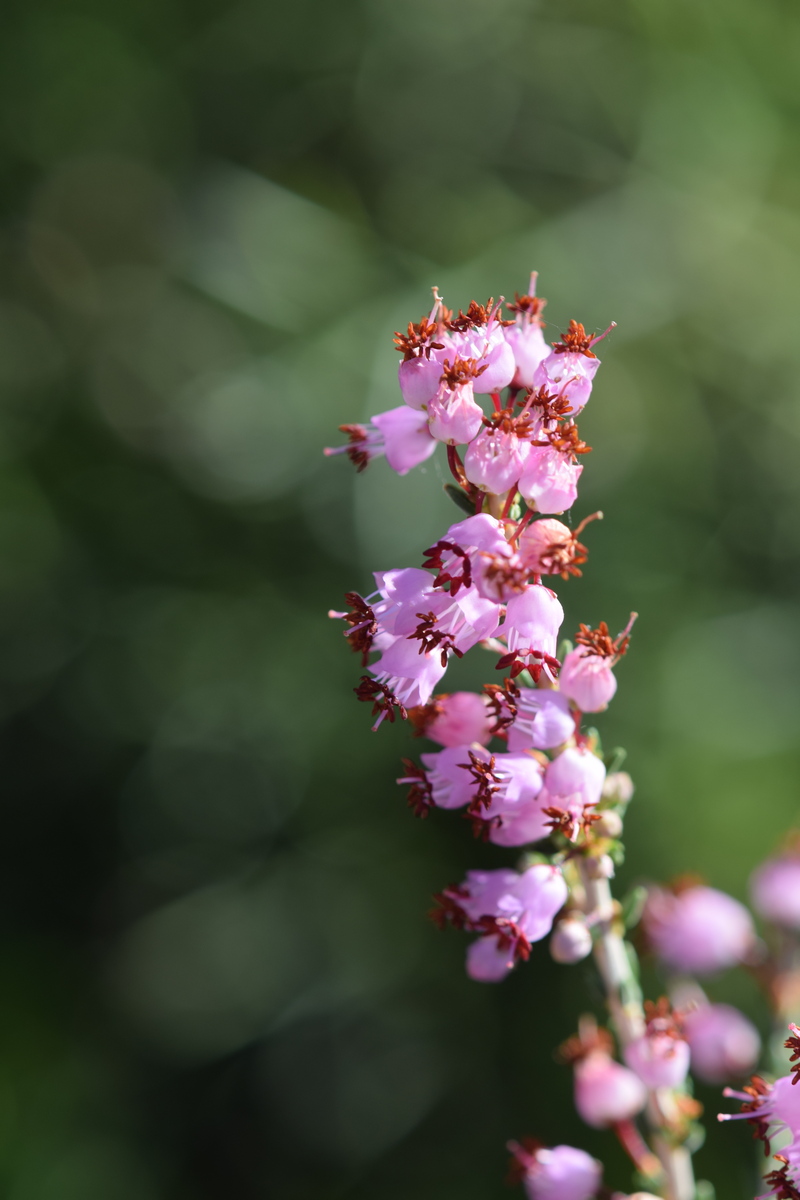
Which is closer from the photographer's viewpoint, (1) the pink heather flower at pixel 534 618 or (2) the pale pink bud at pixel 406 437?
(1) the pink heather flower at pixel 534 618

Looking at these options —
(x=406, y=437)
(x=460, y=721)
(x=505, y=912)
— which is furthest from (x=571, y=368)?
(x=505, y=912)

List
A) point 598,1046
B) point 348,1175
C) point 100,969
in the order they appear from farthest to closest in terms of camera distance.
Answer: point 100,969 < point 348,1175 < point 598,1046

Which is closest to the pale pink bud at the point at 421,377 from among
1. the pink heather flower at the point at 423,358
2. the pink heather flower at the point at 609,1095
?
the pink heather flower at the point at 423,358

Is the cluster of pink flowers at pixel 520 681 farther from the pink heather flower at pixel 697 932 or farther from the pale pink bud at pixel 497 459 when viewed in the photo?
the pink heather flower at pixel 697 932

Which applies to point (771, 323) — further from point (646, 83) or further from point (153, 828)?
point (153, 828)

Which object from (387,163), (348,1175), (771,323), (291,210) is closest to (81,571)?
(291,210)

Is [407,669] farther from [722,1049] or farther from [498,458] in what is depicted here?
[722,1049]

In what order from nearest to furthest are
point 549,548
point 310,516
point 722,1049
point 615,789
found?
1. point 549,548
2. point 615,789
3. point 722,1049
4. point 310,516
